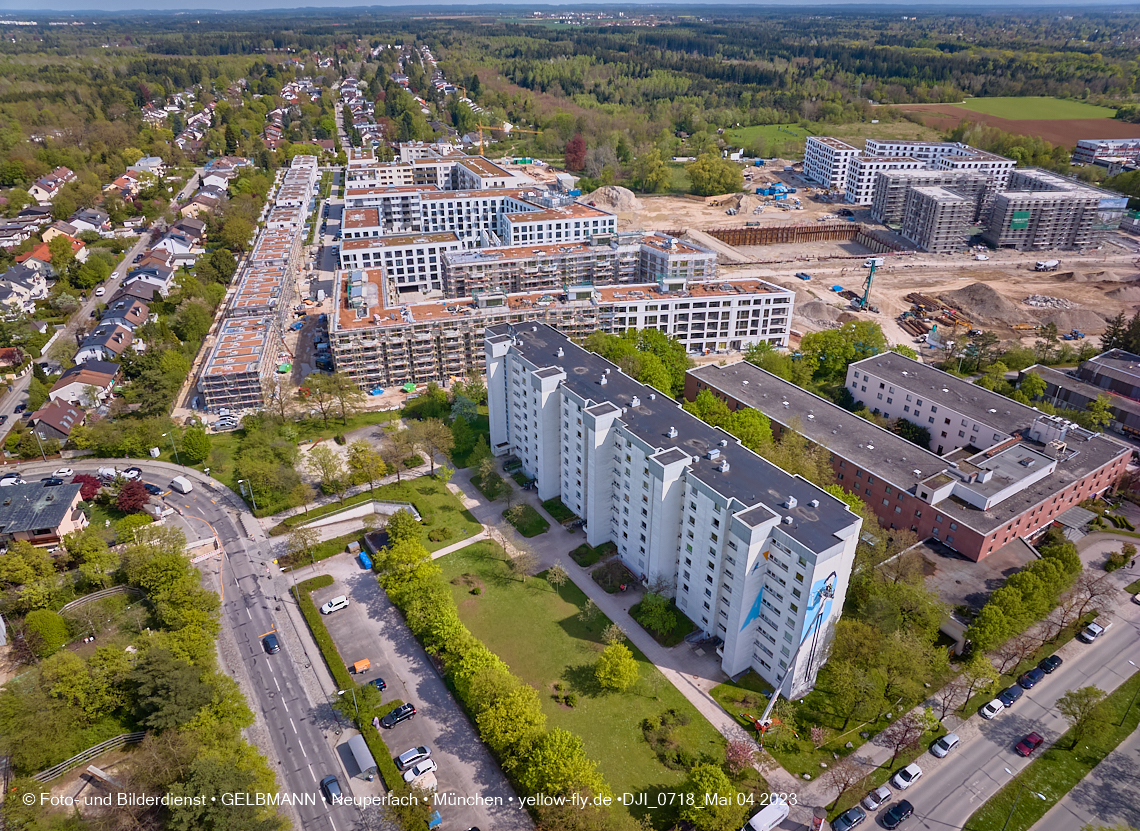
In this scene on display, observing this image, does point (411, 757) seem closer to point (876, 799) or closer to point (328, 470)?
point (876, 799)

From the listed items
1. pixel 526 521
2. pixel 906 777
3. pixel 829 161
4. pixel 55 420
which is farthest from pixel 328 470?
pixel 829 161

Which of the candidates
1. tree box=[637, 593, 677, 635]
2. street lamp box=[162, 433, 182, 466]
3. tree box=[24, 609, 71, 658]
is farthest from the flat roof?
tree box=[24, 609, 71, 658]

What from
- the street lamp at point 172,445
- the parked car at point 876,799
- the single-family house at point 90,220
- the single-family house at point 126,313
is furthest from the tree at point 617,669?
the single-family house at point 90,220

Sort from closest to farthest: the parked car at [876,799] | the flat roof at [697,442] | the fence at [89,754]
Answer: the parked car at [876,799] < the fence at [89,754] < the flat roof at [697,442]

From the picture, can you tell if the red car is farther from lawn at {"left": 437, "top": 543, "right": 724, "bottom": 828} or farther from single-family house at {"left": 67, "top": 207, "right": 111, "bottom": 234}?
single-family house at {"left": 67, "top": 207, "right": 111, "bottom": 234}

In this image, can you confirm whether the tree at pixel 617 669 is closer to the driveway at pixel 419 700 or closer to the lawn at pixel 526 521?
the driveway at pixel 419 700
